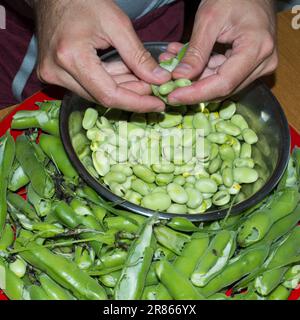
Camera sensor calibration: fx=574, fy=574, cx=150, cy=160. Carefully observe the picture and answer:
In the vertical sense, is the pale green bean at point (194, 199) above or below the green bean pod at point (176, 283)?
above

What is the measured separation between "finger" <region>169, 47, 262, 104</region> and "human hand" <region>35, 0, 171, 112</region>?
0.13 feet

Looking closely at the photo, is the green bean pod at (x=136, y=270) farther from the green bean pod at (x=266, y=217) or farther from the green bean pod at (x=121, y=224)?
the green bean pod at (x=266, y=217)

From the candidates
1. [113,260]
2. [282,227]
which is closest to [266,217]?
[282,227]

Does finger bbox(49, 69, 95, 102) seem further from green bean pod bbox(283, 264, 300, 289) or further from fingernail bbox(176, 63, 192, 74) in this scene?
green bean pod bbox(283, 264, 300, 289)

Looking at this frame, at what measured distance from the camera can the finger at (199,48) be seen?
0.83 metres

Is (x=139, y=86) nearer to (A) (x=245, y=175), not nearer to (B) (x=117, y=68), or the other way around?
(B) (x=117, y=68)

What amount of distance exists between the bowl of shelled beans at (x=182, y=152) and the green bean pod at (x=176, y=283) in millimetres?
101

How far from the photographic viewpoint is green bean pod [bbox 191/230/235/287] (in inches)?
31.9

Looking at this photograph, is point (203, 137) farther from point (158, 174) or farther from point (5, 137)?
point (5, 137)

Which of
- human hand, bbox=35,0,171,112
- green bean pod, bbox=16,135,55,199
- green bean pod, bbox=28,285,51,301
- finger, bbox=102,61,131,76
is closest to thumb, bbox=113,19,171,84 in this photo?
human hand, bbox=35,0,171,112

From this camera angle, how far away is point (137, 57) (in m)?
0.82

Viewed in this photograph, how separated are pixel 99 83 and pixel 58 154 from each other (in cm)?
19

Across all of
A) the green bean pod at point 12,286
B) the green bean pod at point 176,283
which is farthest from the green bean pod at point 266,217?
the green bean pod at point 12,286
